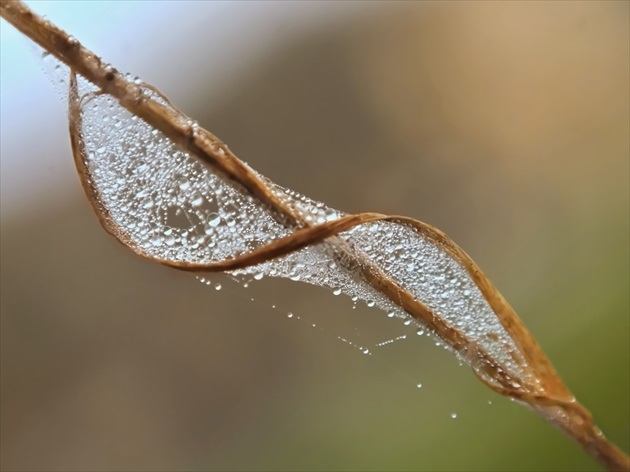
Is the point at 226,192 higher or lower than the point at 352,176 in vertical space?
higher

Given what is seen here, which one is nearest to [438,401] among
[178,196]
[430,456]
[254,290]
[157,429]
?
[430,456]

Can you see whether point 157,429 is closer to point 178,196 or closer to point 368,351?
point 368,351

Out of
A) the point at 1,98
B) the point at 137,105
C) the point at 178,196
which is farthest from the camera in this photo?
the point at 1,98

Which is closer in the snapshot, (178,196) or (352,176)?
(178,196)

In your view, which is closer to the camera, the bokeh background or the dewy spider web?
the dewy spider web

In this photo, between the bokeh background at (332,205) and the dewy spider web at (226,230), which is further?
the bokeh background at (332,205)

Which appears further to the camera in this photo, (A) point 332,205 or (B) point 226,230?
(A) point 332,205

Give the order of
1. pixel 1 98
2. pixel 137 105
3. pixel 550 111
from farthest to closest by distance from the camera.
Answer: pixel 550 111 < pixel 1 98 < pixel 137 105

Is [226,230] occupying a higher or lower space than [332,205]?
higher
